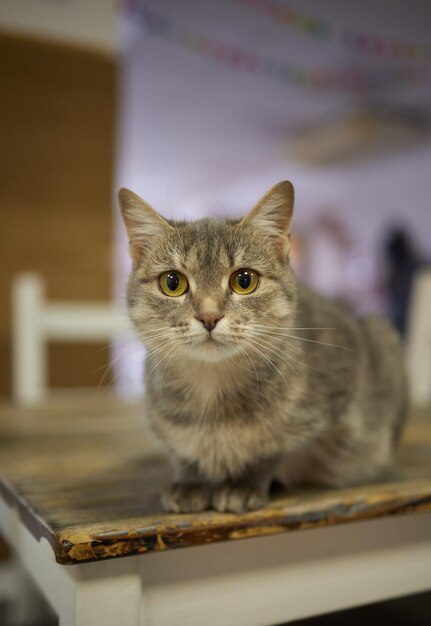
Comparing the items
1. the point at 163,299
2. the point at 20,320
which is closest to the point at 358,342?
the point at 163,299

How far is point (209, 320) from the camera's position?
68 centimetres

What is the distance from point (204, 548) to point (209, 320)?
249 millimetres

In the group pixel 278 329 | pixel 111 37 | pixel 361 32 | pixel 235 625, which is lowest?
pixel 235 625

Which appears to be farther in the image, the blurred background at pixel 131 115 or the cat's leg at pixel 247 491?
the blurred background at pixel 131 115

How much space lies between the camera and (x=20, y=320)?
1.71 metres

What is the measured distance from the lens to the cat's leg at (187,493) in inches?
26.7

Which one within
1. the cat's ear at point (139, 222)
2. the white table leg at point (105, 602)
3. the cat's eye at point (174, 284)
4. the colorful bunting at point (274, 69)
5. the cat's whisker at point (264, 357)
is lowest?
the white table leg at point (105, 602)

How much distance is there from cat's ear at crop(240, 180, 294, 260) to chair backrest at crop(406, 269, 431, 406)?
113 cm

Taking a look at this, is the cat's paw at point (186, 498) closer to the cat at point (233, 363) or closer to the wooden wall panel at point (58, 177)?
the cat at point (233, 363)

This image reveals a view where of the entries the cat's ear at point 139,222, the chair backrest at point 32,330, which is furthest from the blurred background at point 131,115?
the cat's ear at point 139,222

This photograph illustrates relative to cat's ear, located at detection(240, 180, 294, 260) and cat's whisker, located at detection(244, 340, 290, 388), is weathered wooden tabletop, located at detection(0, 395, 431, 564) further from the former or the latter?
cat's ear, located at detection(240, 180, 294, 260)

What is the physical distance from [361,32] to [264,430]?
10.6 ft

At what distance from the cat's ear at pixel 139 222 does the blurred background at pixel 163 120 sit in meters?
0.09

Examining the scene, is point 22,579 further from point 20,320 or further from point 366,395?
point 366,395
